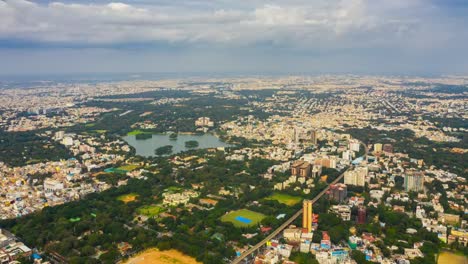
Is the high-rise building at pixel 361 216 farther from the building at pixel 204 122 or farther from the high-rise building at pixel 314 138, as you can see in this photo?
the building at pixel 204 122

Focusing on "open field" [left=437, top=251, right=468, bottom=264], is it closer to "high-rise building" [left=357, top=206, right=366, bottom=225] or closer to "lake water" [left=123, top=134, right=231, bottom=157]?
"high-rise building" [left=357, top=206, right=366, bottom=225]

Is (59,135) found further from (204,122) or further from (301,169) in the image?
(301,169)

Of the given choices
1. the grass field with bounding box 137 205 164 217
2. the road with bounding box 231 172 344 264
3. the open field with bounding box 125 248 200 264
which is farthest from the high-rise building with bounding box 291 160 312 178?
the open field with bounding box 125 248 200 264

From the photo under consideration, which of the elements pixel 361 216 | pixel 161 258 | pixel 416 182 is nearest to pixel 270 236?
pixel 361 216

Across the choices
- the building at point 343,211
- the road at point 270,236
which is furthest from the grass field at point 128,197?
the building at point 343,211

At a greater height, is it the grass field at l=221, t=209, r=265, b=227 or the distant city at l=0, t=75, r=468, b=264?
the distant city at l=0, t=75, r=468, b=264

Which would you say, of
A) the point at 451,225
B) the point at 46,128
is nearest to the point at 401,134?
the point at 451,225
